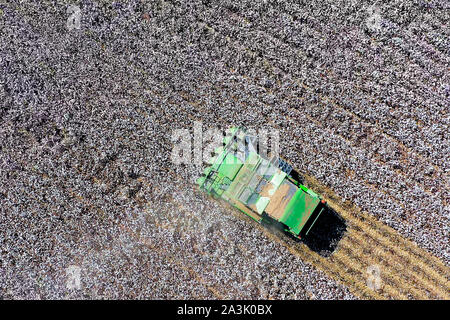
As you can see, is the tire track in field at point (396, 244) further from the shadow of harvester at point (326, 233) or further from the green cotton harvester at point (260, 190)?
the green cotton harvester at point (260, 190)

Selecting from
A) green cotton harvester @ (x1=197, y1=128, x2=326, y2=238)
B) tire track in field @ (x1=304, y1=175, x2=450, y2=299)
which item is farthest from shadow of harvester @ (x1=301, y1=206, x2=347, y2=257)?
green cotton harvester @ (x1=197, y1=128, x2=326, y2=238)

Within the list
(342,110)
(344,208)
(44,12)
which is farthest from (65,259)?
(342,110)

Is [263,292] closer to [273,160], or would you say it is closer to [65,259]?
[273,160]

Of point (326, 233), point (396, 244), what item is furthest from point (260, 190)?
point (396, 244)

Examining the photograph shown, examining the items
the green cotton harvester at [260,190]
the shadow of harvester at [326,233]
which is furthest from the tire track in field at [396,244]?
the green cotton harvester at [260,190]

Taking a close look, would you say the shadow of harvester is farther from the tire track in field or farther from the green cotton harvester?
the green cotton harvester

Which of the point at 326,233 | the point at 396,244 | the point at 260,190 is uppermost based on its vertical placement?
the point at 396,244

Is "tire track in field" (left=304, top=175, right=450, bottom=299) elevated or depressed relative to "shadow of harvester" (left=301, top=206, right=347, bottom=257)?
elevated

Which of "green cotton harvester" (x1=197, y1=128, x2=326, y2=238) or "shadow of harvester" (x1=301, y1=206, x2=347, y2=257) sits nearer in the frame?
"green cotton harvester" (x1=197, y1=128, x2=326, y2=238)

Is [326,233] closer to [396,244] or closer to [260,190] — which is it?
[396,244]

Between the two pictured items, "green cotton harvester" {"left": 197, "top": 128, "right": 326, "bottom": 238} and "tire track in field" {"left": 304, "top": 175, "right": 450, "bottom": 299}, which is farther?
"tire track in field" {"left": 304, "top": 175, "right": 450, "bottom": 299}
